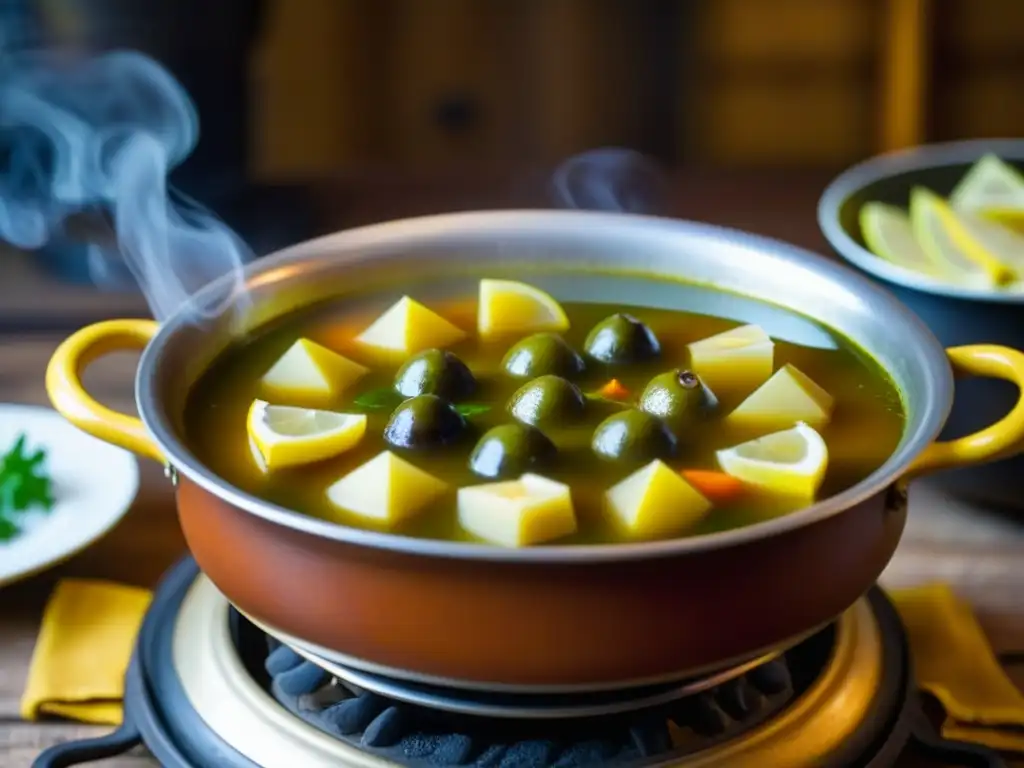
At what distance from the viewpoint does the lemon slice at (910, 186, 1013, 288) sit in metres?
1.43

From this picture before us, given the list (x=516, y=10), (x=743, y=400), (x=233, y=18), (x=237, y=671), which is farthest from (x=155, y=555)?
(x=516, y=10)

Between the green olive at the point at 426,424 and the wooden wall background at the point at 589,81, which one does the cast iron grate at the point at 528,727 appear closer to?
the green olive at the point at 426,424

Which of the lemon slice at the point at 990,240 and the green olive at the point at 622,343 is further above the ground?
the green olive at the point at 622,343

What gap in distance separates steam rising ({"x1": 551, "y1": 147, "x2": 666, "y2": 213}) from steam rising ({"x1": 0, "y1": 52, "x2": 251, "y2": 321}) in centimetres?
50

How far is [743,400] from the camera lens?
1192 mm

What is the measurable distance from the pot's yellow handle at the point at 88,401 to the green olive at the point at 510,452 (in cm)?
25

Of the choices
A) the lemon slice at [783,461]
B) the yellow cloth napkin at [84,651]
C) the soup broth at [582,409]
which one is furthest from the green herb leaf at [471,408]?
the yellow cloth napkin at [84,651]

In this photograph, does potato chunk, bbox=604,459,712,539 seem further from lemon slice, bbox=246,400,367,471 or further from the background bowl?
the background bowl

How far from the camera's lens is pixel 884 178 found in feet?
5.42

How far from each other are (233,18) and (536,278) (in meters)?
0.76

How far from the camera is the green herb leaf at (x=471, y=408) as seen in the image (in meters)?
1.17

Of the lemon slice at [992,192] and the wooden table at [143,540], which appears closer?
the wooden table at [143,540]

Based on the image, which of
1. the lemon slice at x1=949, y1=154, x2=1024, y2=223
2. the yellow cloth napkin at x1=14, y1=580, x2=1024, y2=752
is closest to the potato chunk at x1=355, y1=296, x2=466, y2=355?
the yellow cloth napkin at x1=14, y1=580, x2=1024, y2=752

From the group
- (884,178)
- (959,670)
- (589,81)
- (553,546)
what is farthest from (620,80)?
(553,546)
